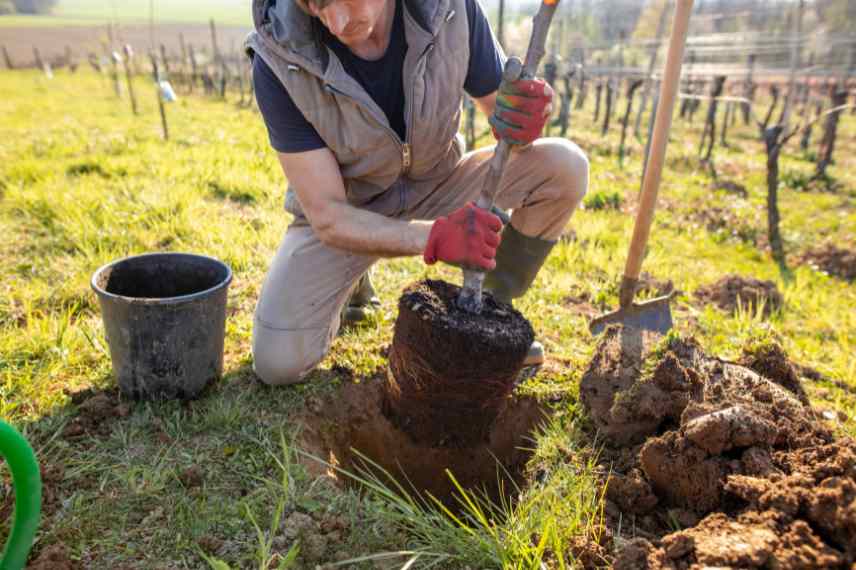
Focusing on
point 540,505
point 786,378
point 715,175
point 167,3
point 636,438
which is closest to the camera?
point 540,505

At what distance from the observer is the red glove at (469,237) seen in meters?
1.79

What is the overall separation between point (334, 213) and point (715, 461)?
4.73 ft

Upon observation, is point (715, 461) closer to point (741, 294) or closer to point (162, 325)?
point (162, 325)

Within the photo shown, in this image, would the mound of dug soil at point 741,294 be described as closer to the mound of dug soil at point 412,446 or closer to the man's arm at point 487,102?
the mound of dug soil at point 412,446

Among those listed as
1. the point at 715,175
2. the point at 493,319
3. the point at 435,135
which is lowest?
the point at 715,175

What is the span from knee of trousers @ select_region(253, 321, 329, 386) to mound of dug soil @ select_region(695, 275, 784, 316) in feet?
7.54

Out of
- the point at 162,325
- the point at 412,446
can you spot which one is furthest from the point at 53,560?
the point at 412,446

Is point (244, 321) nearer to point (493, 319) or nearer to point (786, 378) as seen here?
point (493, 319)

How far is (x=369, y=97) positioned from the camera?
2051 millimetres

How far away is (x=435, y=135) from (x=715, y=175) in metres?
5.94

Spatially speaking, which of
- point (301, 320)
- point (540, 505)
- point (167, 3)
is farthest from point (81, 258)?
point (167, 3)

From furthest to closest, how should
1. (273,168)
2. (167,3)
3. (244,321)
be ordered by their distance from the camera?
(167,3)
(273,168)
(244,321)

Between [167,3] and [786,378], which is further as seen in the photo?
[167,3]

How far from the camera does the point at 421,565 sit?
5.11 feet
